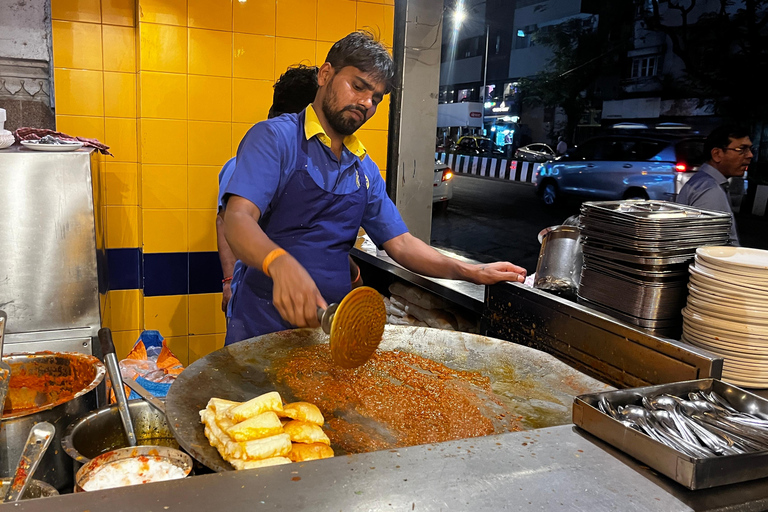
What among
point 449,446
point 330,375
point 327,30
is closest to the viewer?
point 449,446

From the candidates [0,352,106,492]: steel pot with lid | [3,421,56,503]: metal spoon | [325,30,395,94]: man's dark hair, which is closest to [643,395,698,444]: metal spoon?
[3,421,56,503]: metal spoon

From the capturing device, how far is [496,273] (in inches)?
83.7

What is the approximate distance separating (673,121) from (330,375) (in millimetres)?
7108

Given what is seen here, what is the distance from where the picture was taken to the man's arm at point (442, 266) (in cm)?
214

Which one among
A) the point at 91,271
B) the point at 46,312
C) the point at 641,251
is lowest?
the point at 46,312

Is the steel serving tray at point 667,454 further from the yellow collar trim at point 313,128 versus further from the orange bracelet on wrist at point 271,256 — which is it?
the yellow collar trim at point 313,128

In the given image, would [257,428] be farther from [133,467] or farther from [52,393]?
[52,393]

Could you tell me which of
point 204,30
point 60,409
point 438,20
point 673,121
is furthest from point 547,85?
point 60,409

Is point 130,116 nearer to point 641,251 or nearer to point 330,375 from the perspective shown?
point 330,375

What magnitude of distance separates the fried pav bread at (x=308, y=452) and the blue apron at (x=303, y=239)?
1.04 m

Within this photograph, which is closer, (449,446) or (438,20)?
(449,446)

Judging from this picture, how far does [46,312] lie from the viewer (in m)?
2.52

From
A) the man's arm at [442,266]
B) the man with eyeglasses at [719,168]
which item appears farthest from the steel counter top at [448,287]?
the man with eyeglasses at [719,168]

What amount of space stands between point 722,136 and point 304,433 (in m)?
4.19
